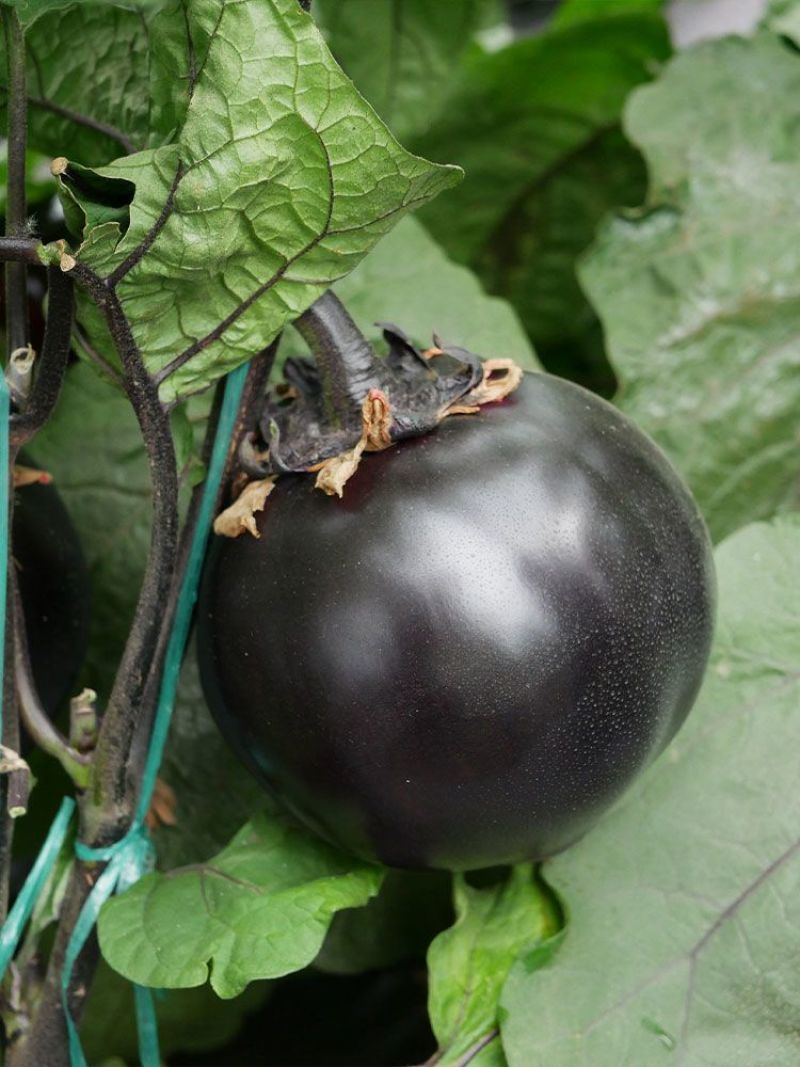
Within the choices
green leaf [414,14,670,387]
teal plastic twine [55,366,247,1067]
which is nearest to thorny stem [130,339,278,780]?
teal plastic twine [55,366,247,1067]

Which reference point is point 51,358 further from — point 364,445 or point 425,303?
point 425,303

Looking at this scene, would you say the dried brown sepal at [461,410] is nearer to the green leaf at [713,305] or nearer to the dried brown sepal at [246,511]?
the dried brown sepal at [246,511]

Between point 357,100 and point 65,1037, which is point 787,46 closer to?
point 357,100

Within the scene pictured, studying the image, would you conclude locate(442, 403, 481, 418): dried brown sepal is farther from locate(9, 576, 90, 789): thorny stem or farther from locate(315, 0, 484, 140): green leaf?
locate(315, 0, 484, 140): green leaf

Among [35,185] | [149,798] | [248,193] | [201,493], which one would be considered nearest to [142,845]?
[149,798]

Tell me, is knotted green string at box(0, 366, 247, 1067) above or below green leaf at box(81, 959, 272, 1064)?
above

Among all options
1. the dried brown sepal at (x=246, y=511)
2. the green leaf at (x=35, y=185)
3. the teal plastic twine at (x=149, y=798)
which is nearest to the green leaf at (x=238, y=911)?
the teal plastic twine at (x=149, y=798)
